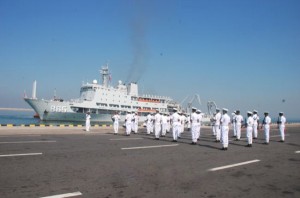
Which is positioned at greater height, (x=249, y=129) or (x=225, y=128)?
(x=225, y=128)

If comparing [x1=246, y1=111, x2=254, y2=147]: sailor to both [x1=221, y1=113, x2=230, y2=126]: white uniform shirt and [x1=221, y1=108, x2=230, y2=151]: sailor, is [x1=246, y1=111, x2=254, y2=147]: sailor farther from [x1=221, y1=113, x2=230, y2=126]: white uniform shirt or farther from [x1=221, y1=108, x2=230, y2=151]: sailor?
[x1=221, y1=113, x2=230, y2=126]: white uniform shirt

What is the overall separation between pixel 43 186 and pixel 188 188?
296cm

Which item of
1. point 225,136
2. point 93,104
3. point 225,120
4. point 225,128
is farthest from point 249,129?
point 93,104

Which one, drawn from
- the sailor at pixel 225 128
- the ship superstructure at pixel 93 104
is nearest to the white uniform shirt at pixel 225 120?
the sailor at pixel 225 128

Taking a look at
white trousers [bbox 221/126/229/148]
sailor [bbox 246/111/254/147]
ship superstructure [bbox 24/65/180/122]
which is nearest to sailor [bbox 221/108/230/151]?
white trousers [bbox 221/126/229/148]

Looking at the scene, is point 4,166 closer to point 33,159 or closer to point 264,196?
point 33,159

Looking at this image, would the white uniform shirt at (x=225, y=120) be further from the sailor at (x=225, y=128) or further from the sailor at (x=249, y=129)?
the sailor at (x=249, y=129)

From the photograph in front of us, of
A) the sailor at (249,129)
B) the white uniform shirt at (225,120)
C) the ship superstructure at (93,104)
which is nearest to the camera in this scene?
the white uniform shirt at (225,120)

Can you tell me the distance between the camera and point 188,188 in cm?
573

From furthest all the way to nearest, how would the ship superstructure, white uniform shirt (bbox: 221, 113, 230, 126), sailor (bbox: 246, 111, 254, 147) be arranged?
the ship superstructure → sailor (bbox: 246, 111, 254, 147) → white uniform shirt (bbox: 221, 113, 230, 126)

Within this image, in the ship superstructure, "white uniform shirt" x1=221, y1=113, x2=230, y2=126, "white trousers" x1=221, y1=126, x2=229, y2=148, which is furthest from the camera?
the ship superstructure

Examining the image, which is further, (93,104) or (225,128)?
(93,104)

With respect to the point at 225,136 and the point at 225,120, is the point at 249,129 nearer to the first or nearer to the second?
the point at 225,120

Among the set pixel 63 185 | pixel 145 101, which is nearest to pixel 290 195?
pixel 63 185
